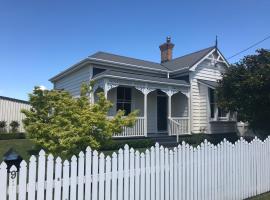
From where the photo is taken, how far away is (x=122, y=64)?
16906mm

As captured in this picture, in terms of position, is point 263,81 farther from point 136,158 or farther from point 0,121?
point 0,121

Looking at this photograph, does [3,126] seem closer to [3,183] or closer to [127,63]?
[127,63]

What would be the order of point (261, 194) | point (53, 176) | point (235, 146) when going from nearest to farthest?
point (53, 176) → point (235, 146) → point (261, 194)

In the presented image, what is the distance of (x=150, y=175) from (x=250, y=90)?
10889mm

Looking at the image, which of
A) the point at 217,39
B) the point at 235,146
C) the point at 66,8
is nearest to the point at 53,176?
the point at 235,146

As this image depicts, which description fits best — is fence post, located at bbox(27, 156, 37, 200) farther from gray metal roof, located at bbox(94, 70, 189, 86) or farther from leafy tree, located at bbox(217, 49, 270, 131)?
leafy tree, located at bbox(217, 49, 270, 131)

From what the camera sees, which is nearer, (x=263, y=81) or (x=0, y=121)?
(x=263, y=81)

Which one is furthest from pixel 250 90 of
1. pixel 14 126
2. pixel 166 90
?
pixel 14 126

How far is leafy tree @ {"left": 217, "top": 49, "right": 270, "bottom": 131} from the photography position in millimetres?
13977

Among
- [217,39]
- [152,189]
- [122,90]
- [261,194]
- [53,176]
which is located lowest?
[261,194]

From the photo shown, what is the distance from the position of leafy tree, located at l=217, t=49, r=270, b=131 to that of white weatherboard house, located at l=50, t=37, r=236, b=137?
2.58 m

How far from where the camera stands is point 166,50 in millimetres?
24047

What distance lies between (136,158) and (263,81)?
11114mm

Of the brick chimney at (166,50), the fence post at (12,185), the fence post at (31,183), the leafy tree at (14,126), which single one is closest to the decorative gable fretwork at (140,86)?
the brick chimney at (166,50)
